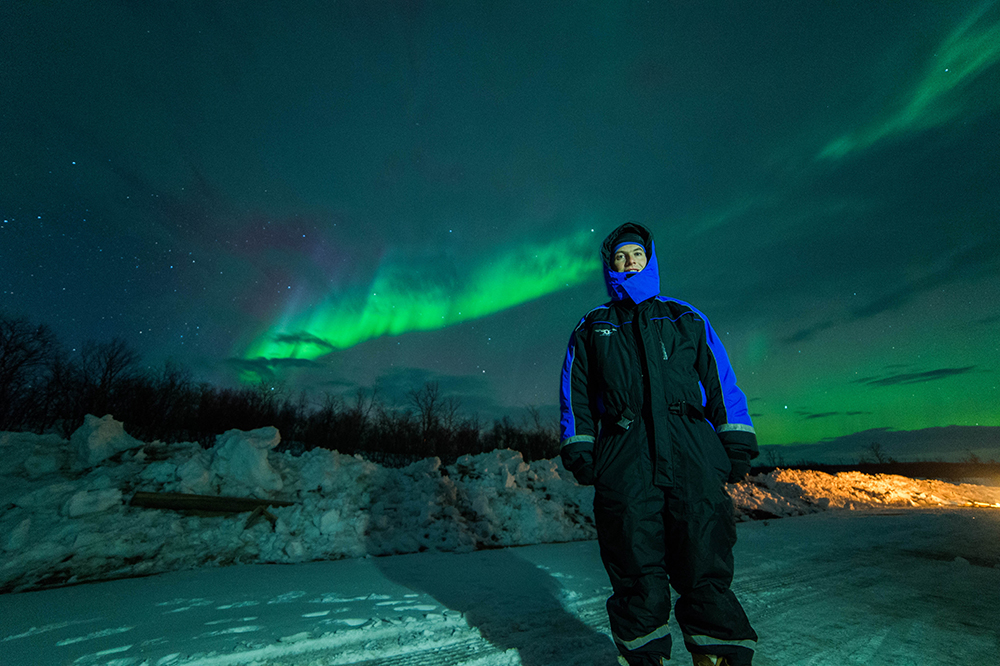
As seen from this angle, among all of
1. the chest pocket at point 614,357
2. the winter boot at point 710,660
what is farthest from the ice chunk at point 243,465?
the winter boot at point 710,660

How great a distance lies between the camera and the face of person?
2.51 meters

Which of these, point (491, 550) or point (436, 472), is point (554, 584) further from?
point (436, 472)

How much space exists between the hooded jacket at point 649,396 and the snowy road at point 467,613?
1248 mm

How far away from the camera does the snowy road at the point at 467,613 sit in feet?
7.95

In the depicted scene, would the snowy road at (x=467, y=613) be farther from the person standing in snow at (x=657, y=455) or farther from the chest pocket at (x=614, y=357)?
the chest pocket at (x=614, y=357)

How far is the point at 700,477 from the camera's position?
1993 mm

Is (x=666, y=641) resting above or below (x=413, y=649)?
above

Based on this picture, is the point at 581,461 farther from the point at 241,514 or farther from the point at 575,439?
the point at 241,514

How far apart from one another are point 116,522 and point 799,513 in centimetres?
1261

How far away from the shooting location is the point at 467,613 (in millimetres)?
3074

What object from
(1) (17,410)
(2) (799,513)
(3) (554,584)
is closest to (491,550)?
(3) (554,584)

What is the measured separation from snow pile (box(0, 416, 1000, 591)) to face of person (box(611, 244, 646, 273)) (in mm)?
4747

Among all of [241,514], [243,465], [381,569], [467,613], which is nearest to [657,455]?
[467,613]

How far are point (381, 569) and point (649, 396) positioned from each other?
386 centimetres
